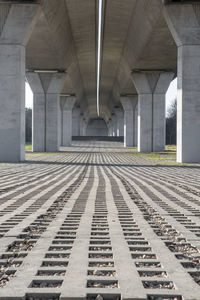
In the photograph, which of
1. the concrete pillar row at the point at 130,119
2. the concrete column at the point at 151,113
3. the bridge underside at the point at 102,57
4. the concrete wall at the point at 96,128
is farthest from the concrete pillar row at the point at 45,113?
the concrete wall at the point at 96,128

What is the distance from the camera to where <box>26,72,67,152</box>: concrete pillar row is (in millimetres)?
39969

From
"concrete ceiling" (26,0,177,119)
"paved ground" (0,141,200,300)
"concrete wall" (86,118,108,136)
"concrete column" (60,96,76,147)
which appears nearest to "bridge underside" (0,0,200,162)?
"concrete ceiling" (26,0,177,119)

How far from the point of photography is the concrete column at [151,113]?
4044cm

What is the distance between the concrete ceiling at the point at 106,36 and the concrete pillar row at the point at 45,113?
73.4 inches

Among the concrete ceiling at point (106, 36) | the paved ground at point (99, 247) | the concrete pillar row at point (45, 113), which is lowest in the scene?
the paved ground at point (99, 247)

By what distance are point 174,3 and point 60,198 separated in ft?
53.2

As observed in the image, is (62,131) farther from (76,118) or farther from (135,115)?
(76,118)

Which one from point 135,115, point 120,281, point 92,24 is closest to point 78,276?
point 120,281

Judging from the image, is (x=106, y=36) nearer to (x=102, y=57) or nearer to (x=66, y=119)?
(x=102, y=57)

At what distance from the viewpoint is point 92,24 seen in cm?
3066

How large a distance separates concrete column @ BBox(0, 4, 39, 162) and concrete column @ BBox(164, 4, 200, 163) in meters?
7.95

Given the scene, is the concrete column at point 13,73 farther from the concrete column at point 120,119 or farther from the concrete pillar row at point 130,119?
the concrete column at point 120,119

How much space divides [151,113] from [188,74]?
19.2 m

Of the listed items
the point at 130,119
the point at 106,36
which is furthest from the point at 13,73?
the point at 130,119
